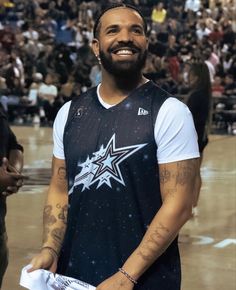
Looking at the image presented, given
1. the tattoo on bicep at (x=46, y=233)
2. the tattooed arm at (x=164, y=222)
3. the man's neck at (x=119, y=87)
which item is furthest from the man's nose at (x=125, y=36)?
the tattoo on bicep at (x=46, y=233)

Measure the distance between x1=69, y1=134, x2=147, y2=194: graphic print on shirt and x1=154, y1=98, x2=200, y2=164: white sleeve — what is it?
0.08 m

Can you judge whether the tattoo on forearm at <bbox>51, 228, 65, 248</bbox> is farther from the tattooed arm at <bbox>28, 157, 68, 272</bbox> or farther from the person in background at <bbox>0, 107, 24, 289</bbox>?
the person in background at <bbox>0, 107, 24, 289</bbox>

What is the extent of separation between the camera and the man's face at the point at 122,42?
2.74 meters

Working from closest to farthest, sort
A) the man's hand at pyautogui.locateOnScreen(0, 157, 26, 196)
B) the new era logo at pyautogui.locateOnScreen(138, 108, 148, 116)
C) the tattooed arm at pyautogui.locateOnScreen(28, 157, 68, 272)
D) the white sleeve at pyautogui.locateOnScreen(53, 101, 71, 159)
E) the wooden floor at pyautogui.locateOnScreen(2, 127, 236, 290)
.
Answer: the new era logo at pyautogui.locateOnScreen(138, 108, 148, 116)
the tattooed arm at pyautogui.locateOnScreen(28, 157, 68, 272)
the white sleeve at pyautogui.locateOnScreen(53, 101, 71, 159)
the man's hand at pyautogui.locateOnScreen(0, 157, 26, 196)
the wooden floor at pyautogui.locateOnScreen(2, 127, 236, 290)

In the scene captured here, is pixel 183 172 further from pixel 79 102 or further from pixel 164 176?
pixel 79 102

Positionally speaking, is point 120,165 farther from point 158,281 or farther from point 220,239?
point 220,239

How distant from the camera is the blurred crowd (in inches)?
719

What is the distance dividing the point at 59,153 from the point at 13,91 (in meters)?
15.8

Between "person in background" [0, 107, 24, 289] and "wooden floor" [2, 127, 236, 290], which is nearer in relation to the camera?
"person in background" [0, 107, 24, 289]

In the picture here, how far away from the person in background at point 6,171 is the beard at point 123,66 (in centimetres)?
107

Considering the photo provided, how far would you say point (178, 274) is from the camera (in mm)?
2799

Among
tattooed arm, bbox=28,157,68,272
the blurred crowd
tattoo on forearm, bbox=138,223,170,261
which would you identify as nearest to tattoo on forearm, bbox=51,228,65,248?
tattooed arm, bbox=28,157,68,272

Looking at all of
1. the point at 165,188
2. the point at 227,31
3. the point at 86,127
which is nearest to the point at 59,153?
the point at 86,127

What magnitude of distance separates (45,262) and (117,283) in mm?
331
